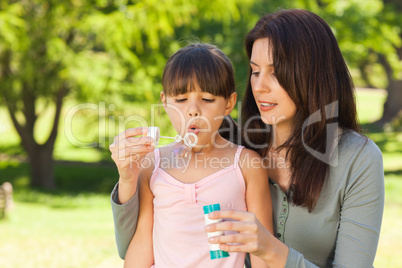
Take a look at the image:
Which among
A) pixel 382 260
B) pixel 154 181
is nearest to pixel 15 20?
pixel 382 260

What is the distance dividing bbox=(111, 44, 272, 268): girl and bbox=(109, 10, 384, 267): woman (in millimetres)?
111

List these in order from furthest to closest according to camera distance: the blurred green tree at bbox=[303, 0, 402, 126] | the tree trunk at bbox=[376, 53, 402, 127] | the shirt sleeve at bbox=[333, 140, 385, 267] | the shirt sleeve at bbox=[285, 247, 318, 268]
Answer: the tree trunk at bbox=[376, 53, 402, 127]
the blurred green tree at bbox=[303, 0, 402, 126]
the shirt sleeve at bbox=[333, 140, 385, 267]
the shirt sleeve at bbox=[285, 247, 318, 268]

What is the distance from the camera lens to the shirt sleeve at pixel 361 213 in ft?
5.67

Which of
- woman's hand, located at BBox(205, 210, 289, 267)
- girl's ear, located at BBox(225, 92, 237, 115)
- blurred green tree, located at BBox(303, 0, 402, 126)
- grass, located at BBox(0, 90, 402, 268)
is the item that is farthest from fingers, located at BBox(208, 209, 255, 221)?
blurred green tree, located at BBox(303, 0, 402, 126)

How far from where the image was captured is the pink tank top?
1.85 m

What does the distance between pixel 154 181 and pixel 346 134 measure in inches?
31.1

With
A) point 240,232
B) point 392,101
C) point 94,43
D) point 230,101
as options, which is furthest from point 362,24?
point 240,232

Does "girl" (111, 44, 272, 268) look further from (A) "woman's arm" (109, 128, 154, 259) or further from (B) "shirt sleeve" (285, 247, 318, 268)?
(B) "shirt sleeve" (285, 247, 318, 268)

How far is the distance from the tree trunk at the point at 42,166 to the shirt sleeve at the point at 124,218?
11.5 meters

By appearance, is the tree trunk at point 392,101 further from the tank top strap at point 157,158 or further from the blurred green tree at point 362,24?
the tank top strap at point 157,158

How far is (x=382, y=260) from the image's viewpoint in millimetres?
5207

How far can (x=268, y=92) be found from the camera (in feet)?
6.24

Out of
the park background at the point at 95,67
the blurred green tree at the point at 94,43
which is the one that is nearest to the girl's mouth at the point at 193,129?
the park background at the point at 95,67

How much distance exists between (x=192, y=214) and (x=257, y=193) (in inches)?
10.5
